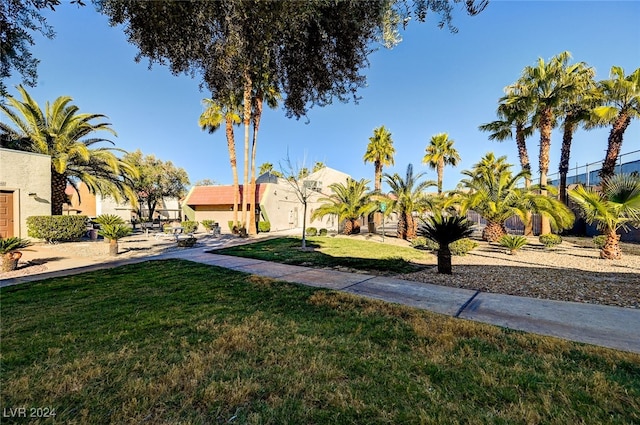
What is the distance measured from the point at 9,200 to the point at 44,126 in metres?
4.63

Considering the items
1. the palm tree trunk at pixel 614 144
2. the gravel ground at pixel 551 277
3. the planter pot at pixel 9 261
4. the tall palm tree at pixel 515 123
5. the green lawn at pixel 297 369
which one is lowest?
the gravel ground at pixel 551 277

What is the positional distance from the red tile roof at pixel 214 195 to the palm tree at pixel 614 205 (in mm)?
21882

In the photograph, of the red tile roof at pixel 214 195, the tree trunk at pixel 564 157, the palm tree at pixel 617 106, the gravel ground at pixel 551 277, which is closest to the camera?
the gravel ground at pixel 551 277

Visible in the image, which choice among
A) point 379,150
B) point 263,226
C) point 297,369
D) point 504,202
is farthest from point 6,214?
point 379,150

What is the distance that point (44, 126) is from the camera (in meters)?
15.3

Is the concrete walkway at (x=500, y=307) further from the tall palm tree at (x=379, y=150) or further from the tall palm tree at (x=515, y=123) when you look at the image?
the tall palm tree at (x=379, y=150)

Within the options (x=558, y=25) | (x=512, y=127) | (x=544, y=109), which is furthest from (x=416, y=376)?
(x=512, y=127)

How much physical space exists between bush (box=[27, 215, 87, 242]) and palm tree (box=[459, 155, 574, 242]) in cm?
2067

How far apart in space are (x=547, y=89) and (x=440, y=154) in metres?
13.4

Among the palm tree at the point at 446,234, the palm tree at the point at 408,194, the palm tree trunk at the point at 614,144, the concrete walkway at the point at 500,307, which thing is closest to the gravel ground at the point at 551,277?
the palm tree at the point at 446,234

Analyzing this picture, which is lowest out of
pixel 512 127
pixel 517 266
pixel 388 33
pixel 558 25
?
pixel 517 266

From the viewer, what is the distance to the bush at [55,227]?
13.6m

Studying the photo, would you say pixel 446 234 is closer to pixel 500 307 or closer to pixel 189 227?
pixel 500 307

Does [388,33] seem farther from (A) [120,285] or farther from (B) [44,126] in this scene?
(B) [44,126]
